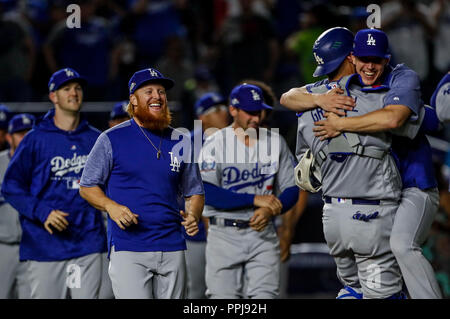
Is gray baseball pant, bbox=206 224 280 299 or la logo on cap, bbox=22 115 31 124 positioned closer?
gray baseball pant, bbox=206 224 280 299

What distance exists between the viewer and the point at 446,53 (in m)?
11.0

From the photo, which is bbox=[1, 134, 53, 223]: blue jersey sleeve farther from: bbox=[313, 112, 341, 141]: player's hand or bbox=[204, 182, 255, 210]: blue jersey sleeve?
bbox=[313, 112, 341, 141]: player's hand

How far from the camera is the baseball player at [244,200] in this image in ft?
23.3

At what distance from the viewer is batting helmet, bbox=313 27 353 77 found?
5.91 meters

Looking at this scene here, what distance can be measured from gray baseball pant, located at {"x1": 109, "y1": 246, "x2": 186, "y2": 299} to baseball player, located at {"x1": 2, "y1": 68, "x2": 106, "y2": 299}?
134 cm

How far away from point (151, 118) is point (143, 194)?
547 mm

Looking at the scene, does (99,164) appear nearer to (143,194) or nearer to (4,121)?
(143,194)

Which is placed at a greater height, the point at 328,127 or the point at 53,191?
the point at 328,127

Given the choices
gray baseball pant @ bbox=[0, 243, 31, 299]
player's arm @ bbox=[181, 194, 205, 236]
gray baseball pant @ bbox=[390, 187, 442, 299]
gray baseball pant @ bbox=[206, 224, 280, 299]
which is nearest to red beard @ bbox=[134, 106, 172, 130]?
player's arm @ bbox=[181, 194, 205, 236]

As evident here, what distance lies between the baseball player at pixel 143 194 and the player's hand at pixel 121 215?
3 centimetres

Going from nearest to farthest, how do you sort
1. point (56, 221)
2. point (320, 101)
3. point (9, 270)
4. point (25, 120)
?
point (320, 101) < point (56, 221) < point (9, 270) < point (25, 120)

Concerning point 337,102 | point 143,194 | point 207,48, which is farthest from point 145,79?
point 207,48

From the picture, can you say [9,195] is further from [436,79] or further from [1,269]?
[436,79]

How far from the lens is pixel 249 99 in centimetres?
722
